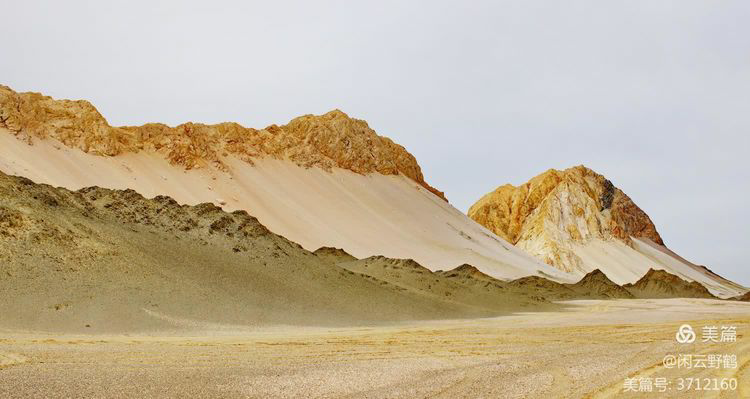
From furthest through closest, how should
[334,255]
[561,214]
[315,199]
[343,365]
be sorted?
[561,214] < [315,199] < [334,255] < [343,365]

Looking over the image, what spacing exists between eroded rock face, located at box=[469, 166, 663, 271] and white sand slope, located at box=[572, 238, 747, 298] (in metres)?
2.62

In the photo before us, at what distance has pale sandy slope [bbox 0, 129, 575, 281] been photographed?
258ft

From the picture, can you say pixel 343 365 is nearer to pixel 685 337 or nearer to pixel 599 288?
pixel 685 337

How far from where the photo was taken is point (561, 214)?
152875 millimetres

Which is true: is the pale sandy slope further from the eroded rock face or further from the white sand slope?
the white sand slope

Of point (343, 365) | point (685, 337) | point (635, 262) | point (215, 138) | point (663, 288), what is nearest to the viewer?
point (343, 365)

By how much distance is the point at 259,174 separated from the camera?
101812 mm

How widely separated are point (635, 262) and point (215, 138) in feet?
321

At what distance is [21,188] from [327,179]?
71997 mm

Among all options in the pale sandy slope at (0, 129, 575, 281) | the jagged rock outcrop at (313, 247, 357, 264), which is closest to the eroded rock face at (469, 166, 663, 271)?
the pale sandy slope at (0, 129, 575, 281)

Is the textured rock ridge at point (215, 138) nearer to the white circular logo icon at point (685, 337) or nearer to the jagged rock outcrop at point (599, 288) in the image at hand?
the jagged rock outcrop at point (599, 288)

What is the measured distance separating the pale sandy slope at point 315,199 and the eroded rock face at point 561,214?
30686mm

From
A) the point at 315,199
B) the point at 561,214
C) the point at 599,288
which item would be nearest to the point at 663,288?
the point at 599,288

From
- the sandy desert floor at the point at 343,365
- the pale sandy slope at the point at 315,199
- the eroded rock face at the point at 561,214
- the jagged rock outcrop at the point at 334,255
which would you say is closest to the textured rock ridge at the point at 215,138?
the pale sandy slope at the point at 315,199
